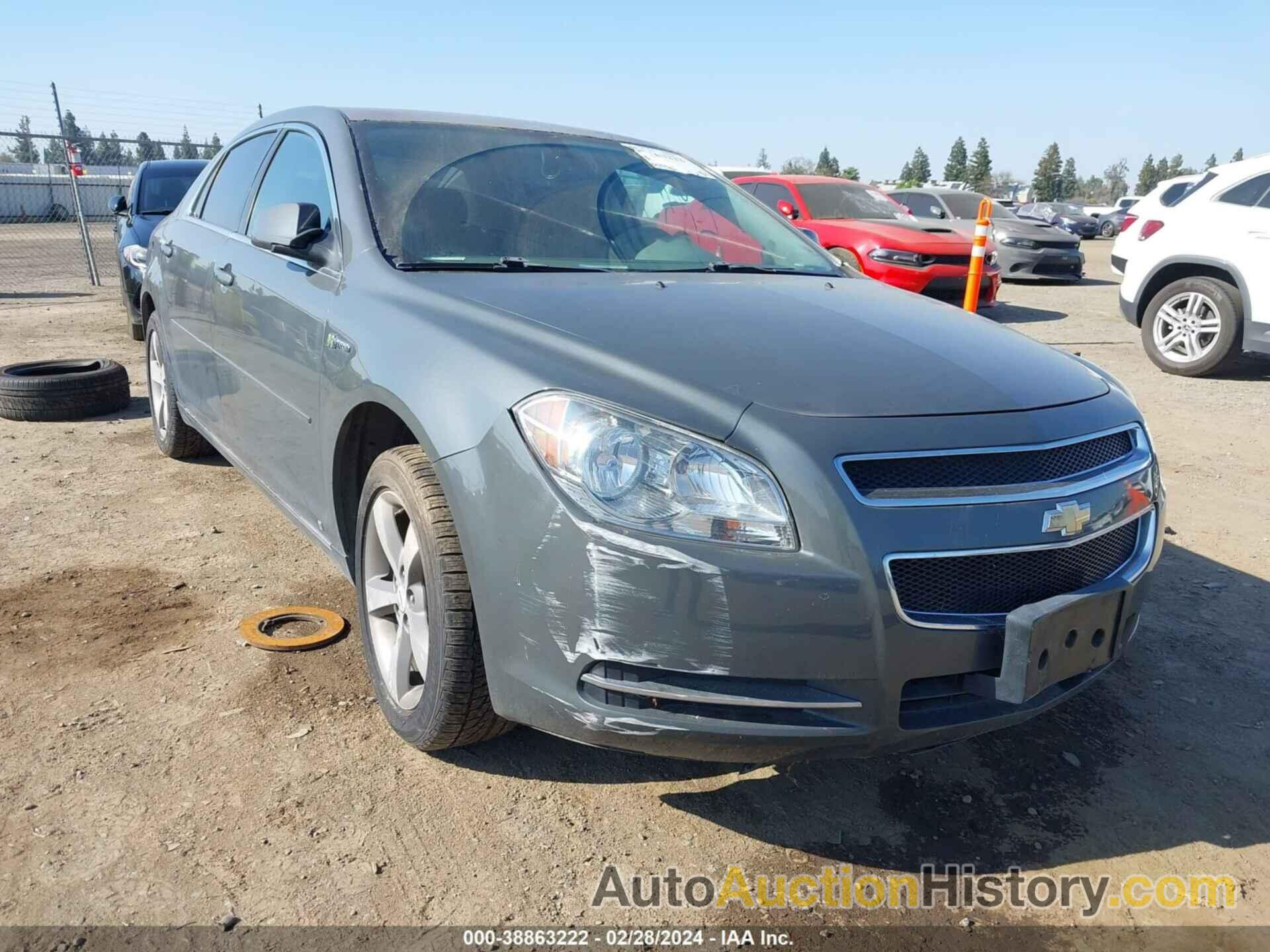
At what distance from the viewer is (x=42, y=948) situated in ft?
6.24

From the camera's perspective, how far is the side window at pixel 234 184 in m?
3.90

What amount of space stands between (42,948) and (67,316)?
1076 centimetres

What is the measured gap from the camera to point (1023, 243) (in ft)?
49.4

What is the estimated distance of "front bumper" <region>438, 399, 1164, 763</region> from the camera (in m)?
1.92

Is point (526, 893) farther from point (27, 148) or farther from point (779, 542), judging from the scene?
point (27, 148)

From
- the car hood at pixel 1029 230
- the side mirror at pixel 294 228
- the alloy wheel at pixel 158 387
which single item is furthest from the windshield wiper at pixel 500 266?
the car hood at pixel 1029 230

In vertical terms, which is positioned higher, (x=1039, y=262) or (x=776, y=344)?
(x=776, y=344)

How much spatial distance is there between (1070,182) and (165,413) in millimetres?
119496

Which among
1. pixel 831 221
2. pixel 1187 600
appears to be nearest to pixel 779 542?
pixel 1187 600

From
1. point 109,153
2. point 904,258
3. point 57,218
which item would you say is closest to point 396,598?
point 904,258

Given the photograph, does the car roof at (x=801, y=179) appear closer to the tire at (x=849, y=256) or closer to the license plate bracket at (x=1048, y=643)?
the tire at (x=849, y=256)

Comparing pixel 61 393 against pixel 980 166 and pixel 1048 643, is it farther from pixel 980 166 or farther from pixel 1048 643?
pixel 980 166

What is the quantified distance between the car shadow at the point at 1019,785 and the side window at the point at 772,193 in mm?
9134

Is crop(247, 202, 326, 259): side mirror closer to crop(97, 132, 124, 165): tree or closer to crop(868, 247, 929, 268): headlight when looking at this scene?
crop(868, 247, 929, 268): headlight
